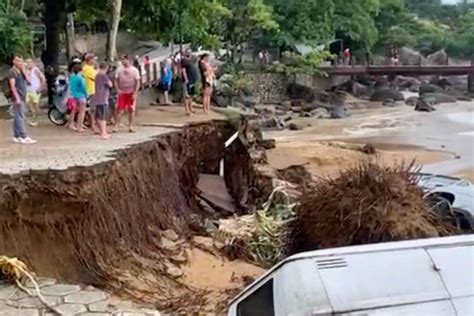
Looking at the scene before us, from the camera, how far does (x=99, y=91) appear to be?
511 inches

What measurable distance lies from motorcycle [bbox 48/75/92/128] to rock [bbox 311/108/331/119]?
85.6 feet

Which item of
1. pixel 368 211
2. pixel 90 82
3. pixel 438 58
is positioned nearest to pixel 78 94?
pixel 90 82

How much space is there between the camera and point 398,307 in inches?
157

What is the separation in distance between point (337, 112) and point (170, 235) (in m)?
30.8

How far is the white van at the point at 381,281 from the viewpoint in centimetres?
400

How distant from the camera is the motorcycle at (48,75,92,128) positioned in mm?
14555

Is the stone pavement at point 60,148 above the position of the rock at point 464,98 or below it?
above

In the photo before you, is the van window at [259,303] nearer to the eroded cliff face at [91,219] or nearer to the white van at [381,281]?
the white van at [381,281]

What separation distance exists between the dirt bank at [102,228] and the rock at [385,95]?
38719 millimetres

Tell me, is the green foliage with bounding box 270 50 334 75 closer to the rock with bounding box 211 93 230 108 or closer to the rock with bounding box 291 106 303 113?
the rock with bounding box 291 106 303 113

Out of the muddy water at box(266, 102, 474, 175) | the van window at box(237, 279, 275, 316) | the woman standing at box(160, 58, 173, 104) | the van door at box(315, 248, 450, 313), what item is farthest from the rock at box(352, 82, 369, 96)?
the van door at box(315, 248, 450, 313)

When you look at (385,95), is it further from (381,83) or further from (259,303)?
(259,303)

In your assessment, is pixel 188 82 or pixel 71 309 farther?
pixel 188 82

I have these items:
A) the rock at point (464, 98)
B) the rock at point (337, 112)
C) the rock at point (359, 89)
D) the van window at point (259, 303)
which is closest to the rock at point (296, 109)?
the rock at point (337, 112)
